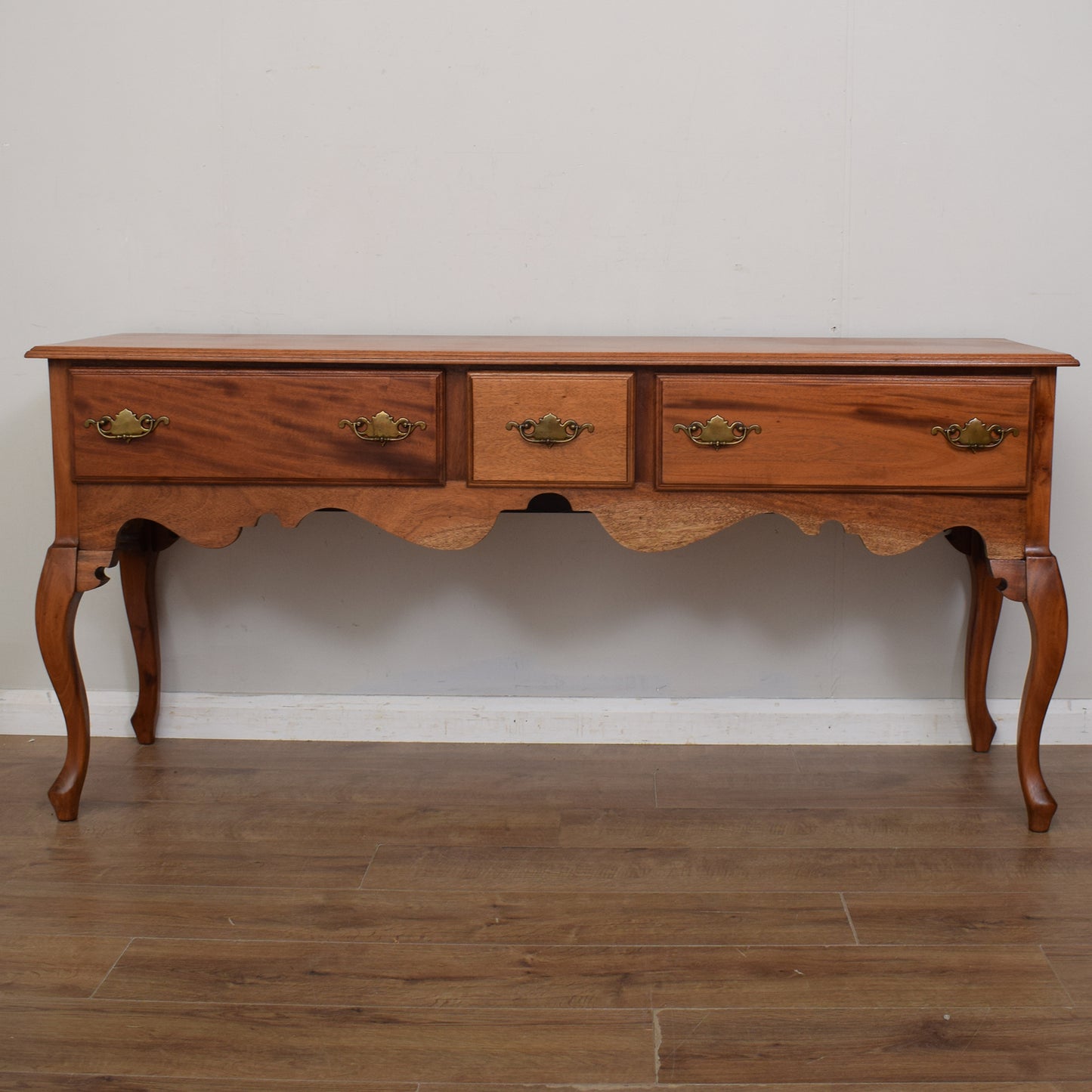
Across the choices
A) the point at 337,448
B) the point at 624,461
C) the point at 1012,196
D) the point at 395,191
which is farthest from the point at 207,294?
the point at 1012,196

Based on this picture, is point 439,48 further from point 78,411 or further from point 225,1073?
point 225,1073

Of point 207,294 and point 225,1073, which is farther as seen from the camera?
point 207,294

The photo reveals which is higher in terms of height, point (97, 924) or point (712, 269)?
point (712, 269)

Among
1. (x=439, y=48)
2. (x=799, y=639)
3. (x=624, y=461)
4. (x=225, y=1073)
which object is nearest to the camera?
(x=225, y=1073)

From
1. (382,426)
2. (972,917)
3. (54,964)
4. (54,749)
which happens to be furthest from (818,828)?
(54,749)

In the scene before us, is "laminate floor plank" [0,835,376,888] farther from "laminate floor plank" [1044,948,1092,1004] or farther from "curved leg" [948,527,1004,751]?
"curved leg" [948,527,1004,751]

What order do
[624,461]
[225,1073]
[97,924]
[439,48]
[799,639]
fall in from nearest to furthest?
[225,1073] → [97,924] → [624,461] → [439,48] → [799,639]

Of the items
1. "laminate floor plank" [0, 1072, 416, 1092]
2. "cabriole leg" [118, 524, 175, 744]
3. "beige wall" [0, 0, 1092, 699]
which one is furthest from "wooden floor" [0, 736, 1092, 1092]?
"beige wall" [0, 0, 1092, 699]

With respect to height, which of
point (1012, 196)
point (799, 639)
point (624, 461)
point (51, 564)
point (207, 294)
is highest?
point (1012, 196)

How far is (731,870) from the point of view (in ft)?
6.62

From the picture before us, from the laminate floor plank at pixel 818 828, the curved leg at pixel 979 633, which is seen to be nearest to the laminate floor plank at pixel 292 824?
the laminate floor plank at pixel 818 828

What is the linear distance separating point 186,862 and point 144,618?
0.73 meters

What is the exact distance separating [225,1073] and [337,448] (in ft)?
3.49

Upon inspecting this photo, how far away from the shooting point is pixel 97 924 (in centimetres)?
183
